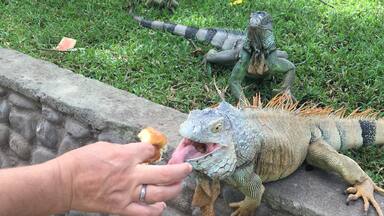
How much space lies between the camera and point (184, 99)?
382cm

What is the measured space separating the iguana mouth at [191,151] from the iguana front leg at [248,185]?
0.24 m

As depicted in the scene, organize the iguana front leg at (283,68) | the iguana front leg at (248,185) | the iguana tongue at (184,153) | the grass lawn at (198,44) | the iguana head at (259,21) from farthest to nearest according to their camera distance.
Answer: the grass lawn at (198,44) → the iguana front leg at (283,68) → the iguana head at (259,21) → the iguana front leg at (248,185) → the iguana tongue at (184,153)

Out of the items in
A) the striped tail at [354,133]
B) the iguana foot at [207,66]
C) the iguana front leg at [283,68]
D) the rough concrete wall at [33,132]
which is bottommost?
the rough concrete wall at [33,132]

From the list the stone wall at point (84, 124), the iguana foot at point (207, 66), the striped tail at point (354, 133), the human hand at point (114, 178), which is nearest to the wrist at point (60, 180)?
the human hand at point (114, 178)

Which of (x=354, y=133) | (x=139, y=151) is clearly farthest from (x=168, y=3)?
(x=139, y=151)

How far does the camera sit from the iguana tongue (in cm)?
222

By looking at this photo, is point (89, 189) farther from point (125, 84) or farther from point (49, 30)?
point (49, 30)

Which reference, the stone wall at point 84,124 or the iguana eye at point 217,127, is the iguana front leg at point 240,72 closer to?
the stone wall at point 84,124

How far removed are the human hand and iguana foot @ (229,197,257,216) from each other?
0.66m

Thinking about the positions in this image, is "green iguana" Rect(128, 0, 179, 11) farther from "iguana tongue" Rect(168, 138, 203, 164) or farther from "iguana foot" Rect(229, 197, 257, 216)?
"iguana tongue" Rect(168, 138, 203, 164)

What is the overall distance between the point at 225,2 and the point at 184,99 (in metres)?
2.04

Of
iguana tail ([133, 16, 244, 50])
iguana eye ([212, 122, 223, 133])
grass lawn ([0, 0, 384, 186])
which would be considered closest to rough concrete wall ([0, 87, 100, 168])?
grass lawn ([0, 0, 384, 186])

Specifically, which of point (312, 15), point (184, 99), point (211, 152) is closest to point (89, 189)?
point (211, 152)

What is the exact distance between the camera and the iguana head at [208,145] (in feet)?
7.36
